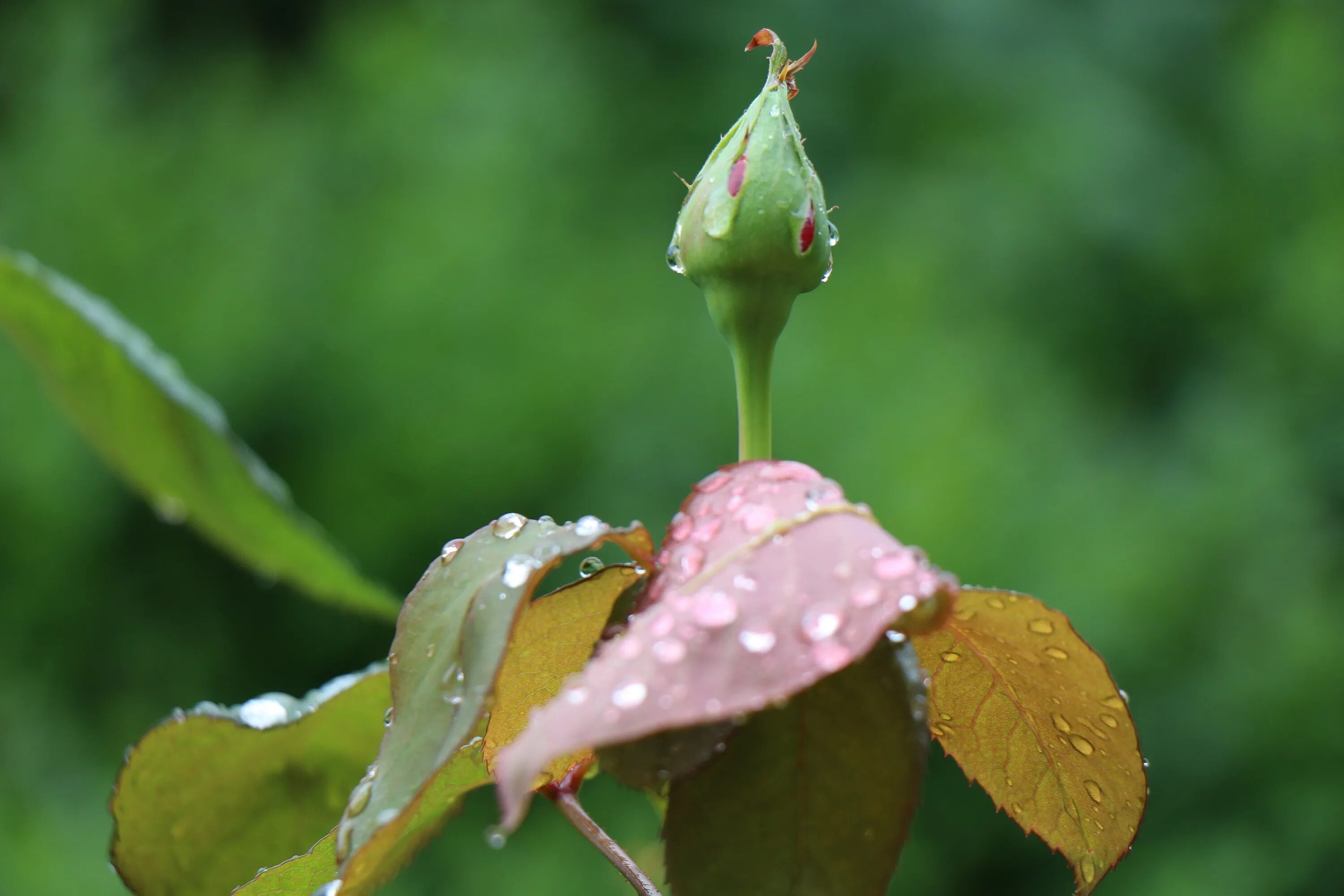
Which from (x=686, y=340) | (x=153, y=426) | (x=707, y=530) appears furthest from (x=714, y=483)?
(x=686, y=340)

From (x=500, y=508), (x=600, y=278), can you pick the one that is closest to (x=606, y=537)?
(x=500, y=508)

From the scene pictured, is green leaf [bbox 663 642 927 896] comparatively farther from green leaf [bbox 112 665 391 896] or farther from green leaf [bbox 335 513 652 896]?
green leaf [bbox 112 665 391 896]

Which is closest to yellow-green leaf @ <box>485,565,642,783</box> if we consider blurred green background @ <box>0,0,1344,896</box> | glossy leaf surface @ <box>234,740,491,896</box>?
glossy leaf surface @ <box>234,740,491,896</box>

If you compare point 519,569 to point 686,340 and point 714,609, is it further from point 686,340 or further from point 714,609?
point 686,340

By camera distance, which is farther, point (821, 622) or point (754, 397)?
point (754, 397)

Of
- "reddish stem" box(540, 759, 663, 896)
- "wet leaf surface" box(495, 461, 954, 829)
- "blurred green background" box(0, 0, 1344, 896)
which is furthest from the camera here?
"blurred green background" box(0, 0, 1344, 896)

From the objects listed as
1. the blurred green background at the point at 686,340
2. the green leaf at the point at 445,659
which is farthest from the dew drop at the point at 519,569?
the blurred green background at the point at 686,340

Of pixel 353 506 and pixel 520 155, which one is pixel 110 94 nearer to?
pixel 520 155
